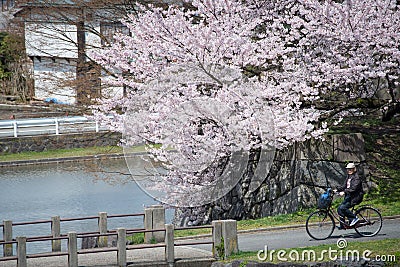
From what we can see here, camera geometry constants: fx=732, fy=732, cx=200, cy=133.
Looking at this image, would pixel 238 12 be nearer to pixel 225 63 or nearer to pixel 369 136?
pixel 225 63

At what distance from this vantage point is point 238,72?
Result: 46.7 ft

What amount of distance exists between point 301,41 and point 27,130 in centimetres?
2028

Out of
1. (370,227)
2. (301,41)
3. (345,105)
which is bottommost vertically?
(370,227)

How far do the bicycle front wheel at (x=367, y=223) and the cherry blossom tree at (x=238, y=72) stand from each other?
7.72 ft

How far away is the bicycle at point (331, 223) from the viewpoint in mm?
11805

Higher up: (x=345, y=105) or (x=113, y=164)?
(x=345, y=105)

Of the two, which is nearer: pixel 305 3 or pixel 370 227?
pixel 370 227

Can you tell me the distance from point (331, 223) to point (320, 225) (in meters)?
0.24

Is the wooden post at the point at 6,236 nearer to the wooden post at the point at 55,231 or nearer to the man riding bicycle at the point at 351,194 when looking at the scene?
the wooden post at the point at 55,231

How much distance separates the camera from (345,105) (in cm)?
1572

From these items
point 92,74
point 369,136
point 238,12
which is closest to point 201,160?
point 238,12

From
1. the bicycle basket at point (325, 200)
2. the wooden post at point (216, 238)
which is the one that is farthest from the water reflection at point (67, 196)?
the bicycle basket at point (325, 200)

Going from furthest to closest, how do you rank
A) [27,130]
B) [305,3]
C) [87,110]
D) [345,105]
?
1. [27,130]
2. [87,110]
3. [345,105]
4. [305,3]

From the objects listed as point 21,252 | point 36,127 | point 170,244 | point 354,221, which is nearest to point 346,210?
point 354,221
